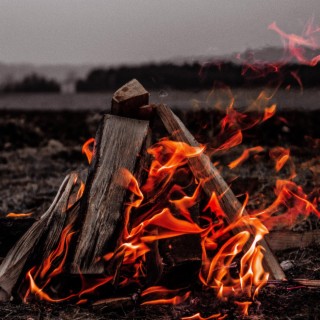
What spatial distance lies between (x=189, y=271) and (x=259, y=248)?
0.56 m

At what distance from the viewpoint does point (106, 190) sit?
3445 millimetres

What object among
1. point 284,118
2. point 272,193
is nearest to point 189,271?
point 272,193

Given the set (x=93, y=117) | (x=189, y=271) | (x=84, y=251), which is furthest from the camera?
(x=93, y=117)

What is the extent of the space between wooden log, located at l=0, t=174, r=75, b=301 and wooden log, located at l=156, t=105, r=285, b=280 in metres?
0.90

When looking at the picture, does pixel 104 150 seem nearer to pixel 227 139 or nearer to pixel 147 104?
pixel 147 104

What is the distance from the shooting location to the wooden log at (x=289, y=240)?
459 cm

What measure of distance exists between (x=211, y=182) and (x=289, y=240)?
4.34 ft

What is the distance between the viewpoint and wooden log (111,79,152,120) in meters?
3.75

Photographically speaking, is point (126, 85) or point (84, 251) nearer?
point (84, 251)

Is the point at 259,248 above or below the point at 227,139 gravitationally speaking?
below

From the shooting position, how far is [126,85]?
3857mm

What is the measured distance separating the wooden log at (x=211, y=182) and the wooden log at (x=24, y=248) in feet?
2.95

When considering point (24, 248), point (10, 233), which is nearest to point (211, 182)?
point (24, 248)

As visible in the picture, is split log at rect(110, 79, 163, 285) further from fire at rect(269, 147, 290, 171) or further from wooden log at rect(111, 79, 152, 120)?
fire at rect(269, 147, 290, 171)
